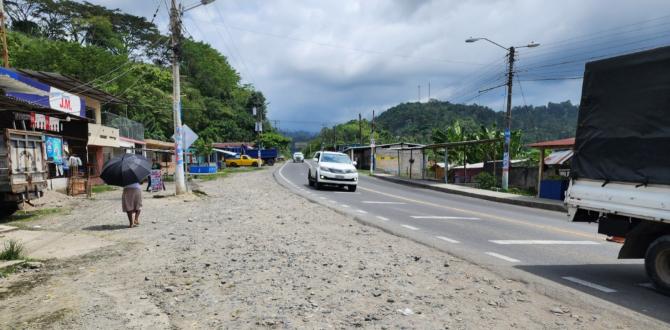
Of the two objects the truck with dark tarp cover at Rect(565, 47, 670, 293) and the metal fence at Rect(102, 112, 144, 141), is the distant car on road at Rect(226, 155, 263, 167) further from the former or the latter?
the truck with dark tarp cover at Rect(565, 47, 670, 293)

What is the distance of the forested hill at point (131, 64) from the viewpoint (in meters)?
38.9

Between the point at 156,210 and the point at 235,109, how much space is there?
82.5 m

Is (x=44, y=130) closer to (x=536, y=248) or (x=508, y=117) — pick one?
(x=536, y=248)

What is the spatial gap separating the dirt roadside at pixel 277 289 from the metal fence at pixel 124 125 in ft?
88.4

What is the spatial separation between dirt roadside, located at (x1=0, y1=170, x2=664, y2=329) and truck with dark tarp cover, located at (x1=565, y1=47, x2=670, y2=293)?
1.63 metres

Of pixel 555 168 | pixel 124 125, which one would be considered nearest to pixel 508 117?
pixel 555 168

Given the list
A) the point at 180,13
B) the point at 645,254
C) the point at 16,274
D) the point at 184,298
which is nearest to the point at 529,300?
the point at 645,254

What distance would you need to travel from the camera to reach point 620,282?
Result: 6207 mm

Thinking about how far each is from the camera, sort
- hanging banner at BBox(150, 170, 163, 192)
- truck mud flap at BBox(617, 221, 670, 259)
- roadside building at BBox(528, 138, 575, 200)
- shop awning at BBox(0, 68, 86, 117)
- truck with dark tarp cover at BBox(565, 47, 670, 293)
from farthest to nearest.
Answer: hanging banner at BBox(150, 170, 163, 192)
roadside building at BBox(528, 138, 575, 200)
shop awning at BBox(0, 68, 86, 117)
truck mud flap at BBox(617, 221, 670, 259)
truck with dark tarp cover at BBox(565, 47, 670, 293)

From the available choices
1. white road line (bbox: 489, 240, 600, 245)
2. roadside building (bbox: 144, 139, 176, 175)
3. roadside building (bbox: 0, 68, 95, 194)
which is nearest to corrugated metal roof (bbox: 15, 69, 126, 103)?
roadside building (bbox: 0, 68, 95, 194)

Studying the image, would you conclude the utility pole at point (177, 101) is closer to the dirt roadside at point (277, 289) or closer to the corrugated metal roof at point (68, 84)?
the dirt roadside at point (277, 289)

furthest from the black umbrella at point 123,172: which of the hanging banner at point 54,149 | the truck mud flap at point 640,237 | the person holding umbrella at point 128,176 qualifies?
the truck mud flap at point 640,237

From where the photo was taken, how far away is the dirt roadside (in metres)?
4.53

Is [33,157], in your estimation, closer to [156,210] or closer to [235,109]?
[156,210]
